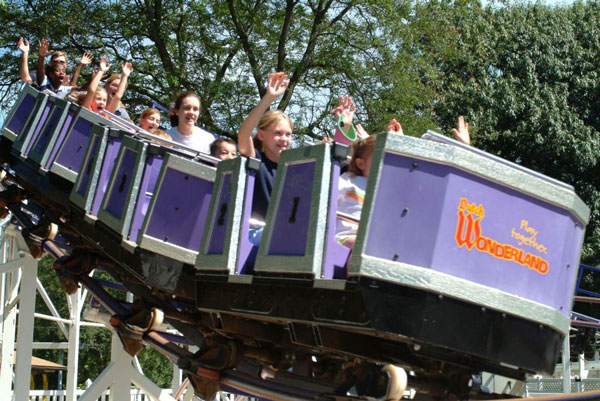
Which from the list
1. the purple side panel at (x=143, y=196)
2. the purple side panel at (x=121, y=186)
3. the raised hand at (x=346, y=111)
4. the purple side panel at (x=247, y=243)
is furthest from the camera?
the purple side panel at (x=121, y=186)

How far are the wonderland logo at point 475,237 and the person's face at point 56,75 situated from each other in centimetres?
628

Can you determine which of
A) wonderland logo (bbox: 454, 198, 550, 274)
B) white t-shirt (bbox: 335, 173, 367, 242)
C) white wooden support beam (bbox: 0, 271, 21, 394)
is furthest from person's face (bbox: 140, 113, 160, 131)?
wonderland logo (bbox: 454, 198, 550, 274)

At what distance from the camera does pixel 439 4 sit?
16219mm

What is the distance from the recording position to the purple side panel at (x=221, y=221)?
433cm

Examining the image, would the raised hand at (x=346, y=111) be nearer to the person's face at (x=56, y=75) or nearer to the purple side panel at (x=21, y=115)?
the purple side panel at (x=21, y=115)

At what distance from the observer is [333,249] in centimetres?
376

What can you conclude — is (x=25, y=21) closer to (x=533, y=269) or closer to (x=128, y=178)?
(x=128, y=178)

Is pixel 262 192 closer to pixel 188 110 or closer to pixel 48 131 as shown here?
pixel 188 110

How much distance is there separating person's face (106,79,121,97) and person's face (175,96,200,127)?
155 centimetres

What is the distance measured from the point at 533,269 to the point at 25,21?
1227 cm

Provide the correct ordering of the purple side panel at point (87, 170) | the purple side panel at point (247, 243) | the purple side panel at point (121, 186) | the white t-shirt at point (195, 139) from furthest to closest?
the white t-shirt at point (195, 139) < the purple side panel at point (87, 170) < the purple side panel at point (121, 186) < the purple side panel at point (247, 243)

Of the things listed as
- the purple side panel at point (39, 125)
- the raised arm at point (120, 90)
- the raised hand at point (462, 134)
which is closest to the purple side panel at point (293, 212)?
the raised hand at point (462, 134)

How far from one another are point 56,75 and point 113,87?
1.02 m

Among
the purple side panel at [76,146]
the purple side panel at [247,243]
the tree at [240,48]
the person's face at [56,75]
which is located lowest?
the purple side panel at [247,243]
